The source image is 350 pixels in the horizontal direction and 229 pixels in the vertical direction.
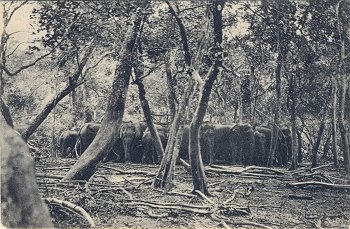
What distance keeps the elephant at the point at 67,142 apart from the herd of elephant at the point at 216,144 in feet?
0.85

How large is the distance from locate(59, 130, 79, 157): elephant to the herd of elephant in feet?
0.85

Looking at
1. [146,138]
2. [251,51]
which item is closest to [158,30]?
[251,51]

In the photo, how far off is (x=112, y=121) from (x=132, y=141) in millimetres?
7637

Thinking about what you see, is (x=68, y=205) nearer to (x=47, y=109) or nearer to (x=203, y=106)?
(x=203, y=106)

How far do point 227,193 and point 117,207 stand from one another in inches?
105

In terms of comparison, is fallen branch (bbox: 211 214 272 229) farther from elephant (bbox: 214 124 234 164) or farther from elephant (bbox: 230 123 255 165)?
elephant (bbox: 214 124 234 164)

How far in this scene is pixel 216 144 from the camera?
15.1 metres

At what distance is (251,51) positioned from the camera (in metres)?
12.2

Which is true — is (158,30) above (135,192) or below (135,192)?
above

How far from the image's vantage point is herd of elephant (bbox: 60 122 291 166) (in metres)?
14.8

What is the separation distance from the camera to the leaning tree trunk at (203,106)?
6887 mm

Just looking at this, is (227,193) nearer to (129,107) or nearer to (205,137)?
(205,137)

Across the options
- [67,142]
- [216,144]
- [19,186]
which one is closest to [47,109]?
[19,186]

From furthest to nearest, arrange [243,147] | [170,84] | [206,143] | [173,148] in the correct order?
[206,143], [243,147], [170,84], [173,148]
